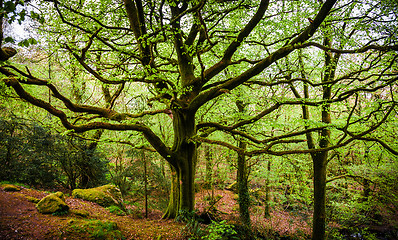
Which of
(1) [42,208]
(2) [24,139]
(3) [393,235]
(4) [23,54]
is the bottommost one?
(3) [393,235]

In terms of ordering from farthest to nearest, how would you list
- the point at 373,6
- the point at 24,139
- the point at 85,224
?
the point at 24,139, the point at 373,6, the point at 85,224

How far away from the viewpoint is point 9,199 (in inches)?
200

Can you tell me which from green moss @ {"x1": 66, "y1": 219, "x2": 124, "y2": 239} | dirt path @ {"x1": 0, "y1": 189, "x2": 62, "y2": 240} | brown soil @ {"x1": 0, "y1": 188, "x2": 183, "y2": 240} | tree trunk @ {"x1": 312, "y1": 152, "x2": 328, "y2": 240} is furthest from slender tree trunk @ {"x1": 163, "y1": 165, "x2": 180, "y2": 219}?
tree trunk @ {"x1": 312, "y1": 152, "x2": 328, "y2": 240}

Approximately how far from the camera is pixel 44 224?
4.28 meters

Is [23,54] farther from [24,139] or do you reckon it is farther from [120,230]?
[120,230]

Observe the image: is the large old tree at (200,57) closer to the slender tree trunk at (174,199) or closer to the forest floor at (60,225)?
the slender tree trunk at (174,199)

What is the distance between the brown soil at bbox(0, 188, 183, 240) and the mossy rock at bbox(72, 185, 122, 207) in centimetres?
58

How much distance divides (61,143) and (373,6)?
12270 mm

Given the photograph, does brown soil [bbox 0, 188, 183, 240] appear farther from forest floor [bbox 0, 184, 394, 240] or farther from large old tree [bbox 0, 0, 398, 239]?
large old tree [bbox 0, 0, 398, 239]

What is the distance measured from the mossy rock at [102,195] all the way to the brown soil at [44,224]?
1.90 ft

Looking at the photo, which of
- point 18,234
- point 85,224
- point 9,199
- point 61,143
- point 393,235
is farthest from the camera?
point 393,235

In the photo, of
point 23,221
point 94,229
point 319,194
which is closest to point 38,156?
point 23,221

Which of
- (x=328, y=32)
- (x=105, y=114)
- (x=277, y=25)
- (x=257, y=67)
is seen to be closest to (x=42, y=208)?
(x=105, y=114)

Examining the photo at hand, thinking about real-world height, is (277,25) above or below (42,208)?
above
